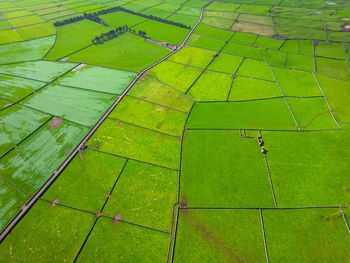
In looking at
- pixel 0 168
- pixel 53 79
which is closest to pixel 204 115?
pixel 0 168

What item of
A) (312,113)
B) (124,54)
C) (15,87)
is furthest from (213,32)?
(15,87)

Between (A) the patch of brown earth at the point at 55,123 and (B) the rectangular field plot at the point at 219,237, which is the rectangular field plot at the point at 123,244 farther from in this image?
(A) the patch of brown earth at the point at 55,123

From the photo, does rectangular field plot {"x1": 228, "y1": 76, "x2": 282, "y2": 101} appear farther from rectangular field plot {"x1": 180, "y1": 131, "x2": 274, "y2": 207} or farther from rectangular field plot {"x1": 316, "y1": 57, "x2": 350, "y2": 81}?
rectangular field plot {"x1": 316, "y1": 57, "x2": 350, "y2": 81}

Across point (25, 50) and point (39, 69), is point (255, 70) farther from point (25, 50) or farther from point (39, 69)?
point (25, 50)

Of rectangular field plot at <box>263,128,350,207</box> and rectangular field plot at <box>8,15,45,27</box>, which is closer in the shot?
rectangular field plot at <box>263,128,350,207</box>

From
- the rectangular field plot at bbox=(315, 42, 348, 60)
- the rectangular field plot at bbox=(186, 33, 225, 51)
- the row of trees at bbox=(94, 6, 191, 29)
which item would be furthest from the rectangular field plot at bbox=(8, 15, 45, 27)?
the rectangular field plot at bbox=(315, 42, 348, 60)

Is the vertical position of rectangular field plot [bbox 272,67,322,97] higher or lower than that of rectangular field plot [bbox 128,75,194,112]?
higher
